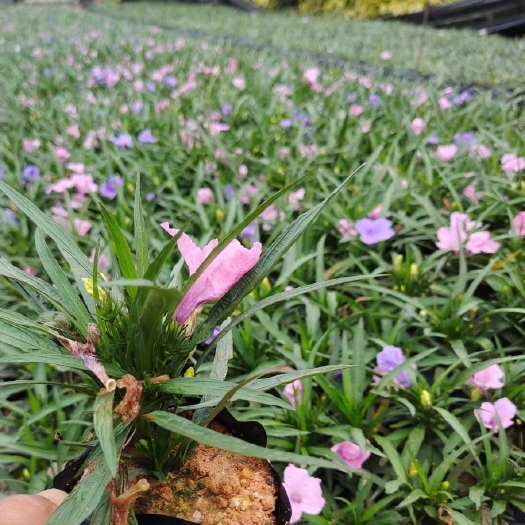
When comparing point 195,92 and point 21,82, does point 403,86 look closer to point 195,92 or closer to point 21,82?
point 195,92

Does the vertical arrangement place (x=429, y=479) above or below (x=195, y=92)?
below

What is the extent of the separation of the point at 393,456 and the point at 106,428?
26.2 inches

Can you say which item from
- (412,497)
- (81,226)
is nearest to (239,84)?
(81,226)

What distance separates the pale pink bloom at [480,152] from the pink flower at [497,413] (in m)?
1.15

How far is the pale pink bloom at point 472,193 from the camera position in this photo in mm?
1616

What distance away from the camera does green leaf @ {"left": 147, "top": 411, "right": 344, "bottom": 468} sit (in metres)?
0.39

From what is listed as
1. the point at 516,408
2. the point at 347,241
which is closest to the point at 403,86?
the point at 347,241

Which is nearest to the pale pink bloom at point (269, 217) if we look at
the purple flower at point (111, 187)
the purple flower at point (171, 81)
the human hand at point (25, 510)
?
the purple flower at point (111, 187)

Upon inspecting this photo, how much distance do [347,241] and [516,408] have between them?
628mm

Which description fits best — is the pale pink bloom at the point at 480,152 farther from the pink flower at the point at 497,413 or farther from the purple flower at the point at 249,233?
the pink flower at the point at 497,413

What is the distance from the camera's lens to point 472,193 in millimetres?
1635

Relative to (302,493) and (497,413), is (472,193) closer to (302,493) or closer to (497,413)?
(497,413)

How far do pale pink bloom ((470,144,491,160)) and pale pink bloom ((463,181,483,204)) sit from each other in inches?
8.4

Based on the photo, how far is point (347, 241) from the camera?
145 cm
